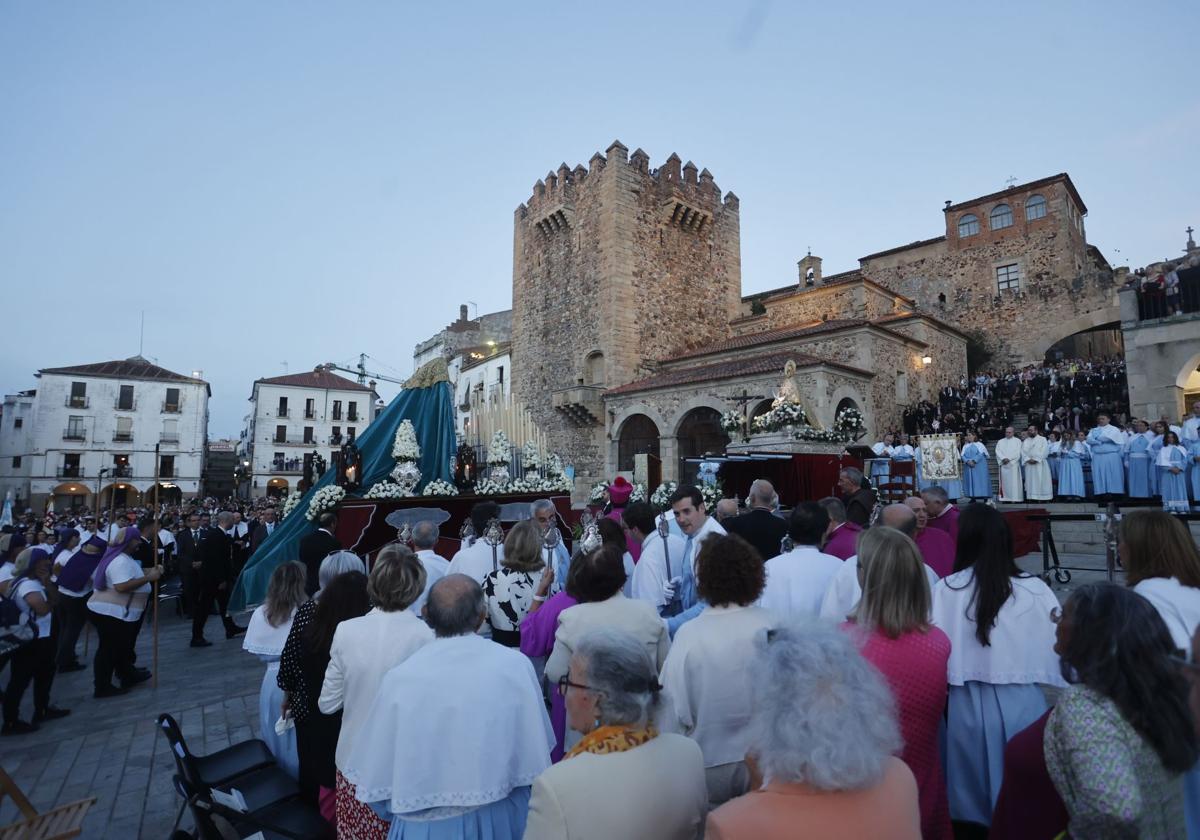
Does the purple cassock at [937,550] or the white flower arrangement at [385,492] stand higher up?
the white flower arrangement at [385,492]

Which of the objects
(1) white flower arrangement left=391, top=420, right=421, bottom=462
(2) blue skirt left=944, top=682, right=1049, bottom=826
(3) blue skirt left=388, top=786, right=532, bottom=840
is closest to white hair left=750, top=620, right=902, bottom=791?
(3) blue skirt left=388, top=786, right=532, bottom=840

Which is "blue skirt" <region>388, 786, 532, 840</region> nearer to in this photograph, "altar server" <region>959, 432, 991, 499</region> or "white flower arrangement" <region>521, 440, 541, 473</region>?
"white flower arrangement" <region>521, 440, 541, 473</region>

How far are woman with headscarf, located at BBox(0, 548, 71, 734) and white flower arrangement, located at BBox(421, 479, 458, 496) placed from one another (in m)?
4.40

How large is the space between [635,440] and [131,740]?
58.4 ft

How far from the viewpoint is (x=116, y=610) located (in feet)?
18.9

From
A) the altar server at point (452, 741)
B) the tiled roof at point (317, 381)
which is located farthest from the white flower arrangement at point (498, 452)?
the tiled roof at point (317, 381)

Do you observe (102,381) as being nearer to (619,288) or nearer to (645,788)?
(619,288)

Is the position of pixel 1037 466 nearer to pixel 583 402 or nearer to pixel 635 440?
pixel 635 440

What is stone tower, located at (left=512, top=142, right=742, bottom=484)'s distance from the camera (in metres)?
23.1

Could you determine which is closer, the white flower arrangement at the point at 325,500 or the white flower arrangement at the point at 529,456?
the white flower arrangement at the point at 325,500

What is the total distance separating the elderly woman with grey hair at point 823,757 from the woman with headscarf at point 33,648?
5780mm

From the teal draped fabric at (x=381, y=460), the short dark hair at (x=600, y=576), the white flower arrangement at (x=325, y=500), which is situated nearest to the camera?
the short dark hair at (x=600, y=576)

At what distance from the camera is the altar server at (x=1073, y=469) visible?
12141 millimetres

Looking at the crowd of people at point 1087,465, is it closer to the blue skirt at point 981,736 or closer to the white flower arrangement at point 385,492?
the white flower arrangement at point 385,492
